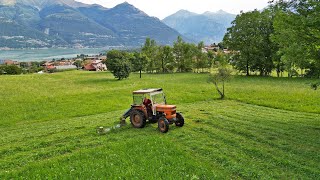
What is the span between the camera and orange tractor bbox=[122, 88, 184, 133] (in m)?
19.4

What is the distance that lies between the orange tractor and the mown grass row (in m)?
0.65

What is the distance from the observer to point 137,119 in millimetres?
20516

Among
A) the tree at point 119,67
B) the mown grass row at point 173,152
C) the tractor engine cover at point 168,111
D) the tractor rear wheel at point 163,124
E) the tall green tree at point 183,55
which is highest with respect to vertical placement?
the tall green tree at point 183,55

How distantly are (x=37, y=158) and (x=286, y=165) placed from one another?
1219 centimetres

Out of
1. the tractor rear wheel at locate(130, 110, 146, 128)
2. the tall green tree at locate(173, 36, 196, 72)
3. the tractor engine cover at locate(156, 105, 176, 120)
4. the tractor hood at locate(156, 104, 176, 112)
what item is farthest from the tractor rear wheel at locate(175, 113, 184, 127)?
the tall green tree at locate(173, 36, 196, 72)

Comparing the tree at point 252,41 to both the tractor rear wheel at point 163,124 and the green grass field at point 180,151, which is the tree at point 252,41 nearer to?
the green grass field at point 180,151

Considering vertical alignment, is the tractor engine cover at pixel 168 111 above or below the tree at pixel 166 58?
below

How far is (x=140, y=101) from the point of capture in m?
20.5

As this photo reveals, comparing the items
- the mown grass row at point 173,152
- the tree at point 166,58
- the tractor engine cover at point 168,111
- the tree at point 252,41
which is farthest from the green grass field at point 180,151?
the tree at point 166,58

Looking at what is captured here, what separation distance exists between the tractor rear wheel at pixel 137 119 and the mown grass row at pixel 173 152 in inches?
17.5

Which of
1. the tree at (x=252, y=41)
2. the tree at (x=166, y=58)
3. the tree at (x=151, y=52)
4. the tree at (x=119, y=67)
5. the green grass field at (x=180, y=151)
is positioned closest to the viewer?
the green grass field at (x=180, y=151)

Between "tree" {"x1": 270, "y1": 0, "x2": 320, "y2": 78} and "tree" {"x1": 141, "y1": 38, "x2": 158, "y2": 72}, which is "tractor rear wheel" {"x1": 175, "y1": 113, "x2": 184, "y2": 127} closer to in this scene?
"tree" {"x1": 270, "y1": 0, "x2": 320, "y2": 78}

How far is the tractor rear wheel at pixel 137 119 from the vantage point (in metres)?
20.0

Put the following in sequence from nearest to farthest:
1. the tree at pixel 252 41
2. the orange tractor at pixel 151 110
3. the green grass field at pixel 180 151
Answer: the green grass field at pixel 180 151
the orange tractor at pixel 151 110
the tree at pixel 252 41
